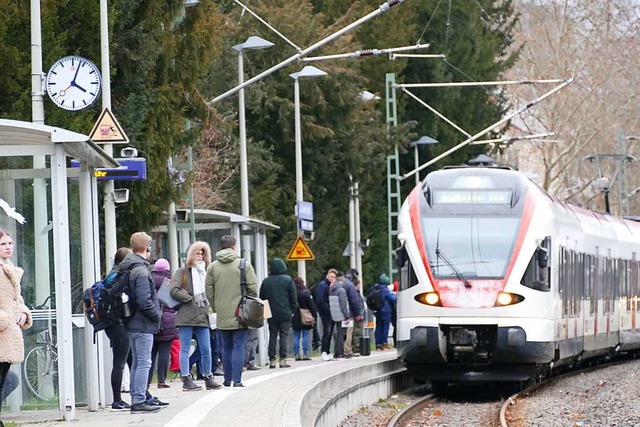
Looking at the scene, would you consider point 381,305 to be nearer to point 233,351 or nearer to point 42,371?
point 233,351

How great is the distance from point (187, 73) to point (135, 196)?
277 centimetres

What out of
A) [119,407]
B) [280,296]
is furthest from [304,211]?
[119,407]

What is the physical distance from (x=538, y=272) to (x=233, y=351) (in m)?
6.19

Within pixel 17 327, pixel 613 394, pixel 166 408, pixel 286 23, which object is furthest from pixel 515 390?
pixel 286 23

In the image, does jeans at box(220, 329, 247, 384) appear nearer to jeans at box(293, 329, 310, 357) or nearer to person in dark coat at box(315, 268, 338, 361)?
jeans at box(293, 329, 310, 357)

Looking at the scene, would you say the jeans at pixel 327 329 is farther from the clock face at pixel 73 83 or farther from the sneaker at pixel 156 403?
the sneaker at pixel 156 403

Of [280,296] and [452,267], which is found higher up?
[452,267]

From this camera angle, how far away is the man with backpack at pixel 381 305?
3381cm

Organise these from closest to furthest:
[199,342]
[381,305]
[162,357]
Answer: [199,342] < [162,357] < [381,305]

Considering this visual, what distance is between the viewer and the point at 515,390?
82.1 feet

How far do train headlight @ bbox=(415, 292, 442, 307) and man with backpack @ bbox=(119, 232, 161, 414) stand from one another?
762 cm

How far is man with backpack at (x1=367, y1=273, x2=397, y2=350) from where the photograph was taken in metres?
33.8

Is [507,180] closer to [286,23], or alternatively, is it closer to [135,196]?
[135,196]

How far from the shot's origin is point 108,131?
2162cm
